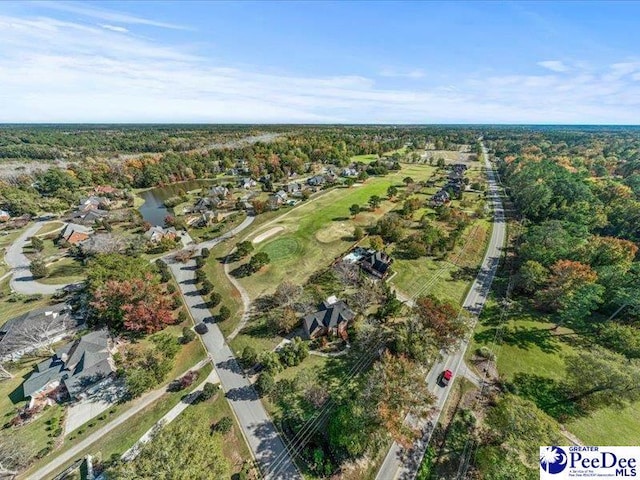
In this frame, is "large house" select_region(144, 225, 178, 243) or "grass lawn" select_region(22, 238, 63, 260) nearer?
"grass lawn" select_region(22, 238, 63, 260)

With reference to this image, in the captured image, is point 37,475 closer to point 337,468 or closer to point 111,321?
point 111,321

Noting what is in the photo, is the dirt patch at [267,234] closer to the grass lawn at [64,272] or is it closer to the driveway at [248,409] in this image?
the driveway at [248,409]

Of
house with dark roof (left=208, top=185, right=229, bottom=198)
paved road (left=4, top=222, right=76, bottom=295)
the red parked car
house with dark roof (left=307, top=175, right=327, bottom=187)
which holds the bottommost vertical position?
paved road (left=4, top=222, right=76, bottom=295)

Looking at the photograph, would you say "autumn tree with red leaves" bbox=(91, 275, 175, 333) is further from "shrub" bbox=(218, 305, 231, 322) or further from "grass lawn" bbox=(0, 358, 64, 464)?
"grass lawn" bbox=(0, 358, 64, 464)

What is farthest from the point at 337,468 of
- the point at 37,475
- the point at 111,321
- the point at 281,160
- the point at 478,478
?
the point at 281,160

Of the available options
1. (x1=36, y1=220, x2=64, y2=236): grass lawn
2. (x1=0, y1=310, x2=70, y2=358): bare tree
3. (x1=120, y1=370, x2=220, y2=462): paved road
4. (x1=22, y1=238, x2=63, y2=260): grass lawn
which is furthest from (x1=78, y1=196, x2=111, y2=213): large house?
(x1=120, y1=370, x2=220, y2=462): paved road

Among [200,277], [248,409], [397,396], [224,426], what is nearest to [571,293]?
[397,396]
